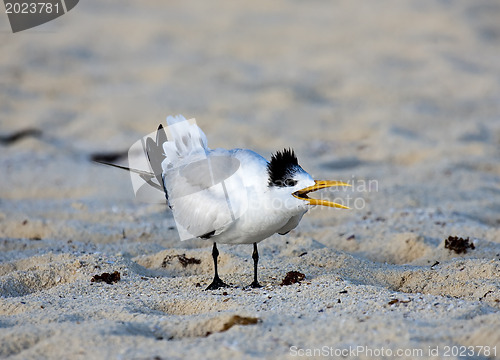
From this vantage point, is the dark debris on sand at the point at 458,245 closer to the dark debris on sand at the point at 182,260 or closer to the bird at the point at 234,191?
the bird at the point at 234,191

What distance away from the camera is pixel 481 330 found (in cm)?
279

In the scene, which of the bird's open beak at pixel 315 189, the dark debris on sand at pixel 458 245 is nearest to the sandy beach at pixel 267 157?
the dark debris on sand at pixel 458 245

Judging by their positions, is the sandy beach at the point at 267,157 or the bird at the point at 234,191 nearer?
the sandy beach at the point at 267,157

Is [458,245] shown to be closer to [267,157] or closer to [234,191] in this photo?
[234,191]

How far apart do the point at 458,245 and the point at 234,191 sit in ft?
6.00

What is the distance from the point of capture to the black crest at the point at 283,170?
363 cm

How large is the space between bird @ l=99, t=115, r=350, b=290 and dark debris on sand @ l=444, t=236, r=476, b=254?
4.40 feet

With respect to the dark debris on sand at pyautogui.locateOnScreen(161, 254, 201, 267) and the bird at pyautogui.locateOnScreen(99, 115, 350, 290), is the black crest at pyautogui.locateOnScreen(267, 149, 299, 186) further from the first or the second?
the dark debris on sand at pyautogui.locateOnScreen(161, 254, 201, 267)

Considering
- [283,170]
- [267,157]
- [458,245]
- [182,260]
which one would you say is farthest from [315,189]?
[267,157]

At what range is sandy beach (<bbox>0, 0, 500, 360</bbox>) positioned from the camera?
2.96 m

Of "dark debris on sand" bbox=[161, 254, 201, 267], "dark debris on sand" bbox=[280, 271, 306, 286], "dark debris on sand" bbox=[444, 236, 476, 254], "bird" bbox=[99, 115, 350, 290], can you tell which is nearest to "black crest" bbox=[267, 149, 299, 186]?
"bird" bbox=[99, 115, 350, 290]

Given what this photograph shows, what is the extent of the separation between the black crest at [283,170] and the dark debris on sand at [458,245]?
1596 millimetres

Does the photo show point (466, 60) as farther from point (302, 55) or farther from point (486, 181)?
point (486, 181)

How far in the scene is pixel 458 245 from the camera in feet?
15.1
